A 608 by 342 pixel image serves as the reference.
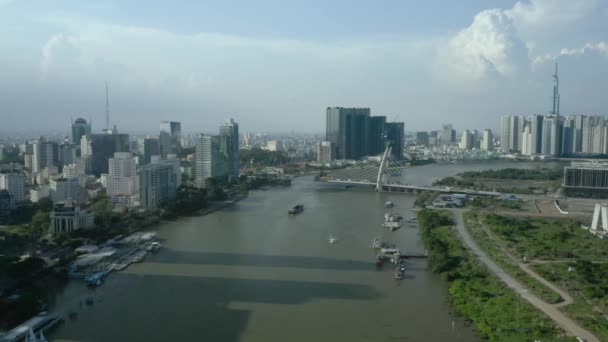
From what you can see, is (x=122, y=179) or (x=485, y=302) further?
(x=122, y=179)

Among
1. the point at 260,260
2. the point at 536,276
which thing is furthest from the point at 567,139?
the point at 260,260

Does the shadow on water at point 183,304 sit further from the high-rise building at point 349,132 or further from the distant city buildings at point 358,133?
the high-rise building at point 349,132

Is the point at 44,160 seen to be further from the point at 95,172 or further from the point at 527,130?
the point at 527,130

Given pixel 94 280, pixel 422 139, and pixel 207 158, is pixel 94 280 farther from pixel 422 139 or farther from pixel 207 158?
pixel 422 139

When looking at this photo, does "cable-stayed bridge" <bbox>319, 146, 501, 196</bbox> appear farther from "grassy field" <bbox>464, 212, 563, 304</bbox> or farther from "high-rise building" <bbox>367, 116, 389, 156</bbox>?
"high-rise building" <bbox>367, 116, 389, 156</bbox>

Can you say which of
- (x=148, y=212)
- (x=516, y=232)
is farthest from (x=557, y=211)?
(x=148, y=212)

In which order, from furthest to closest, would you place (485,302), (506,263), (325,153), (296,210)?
(325,153) < (296,210) < (506,263) < (485,302)

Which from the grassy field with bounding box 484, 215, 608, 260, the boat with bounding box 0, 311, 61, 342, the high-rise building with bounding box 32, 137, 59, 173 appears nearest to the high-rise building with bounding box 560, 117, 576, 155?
the grassy field with bounding box 484, 215, 608, 260

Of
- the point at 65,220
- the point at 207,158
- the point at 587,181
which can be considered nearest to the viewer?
the point at 65,220

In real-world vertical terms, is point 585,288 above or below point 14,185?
below
